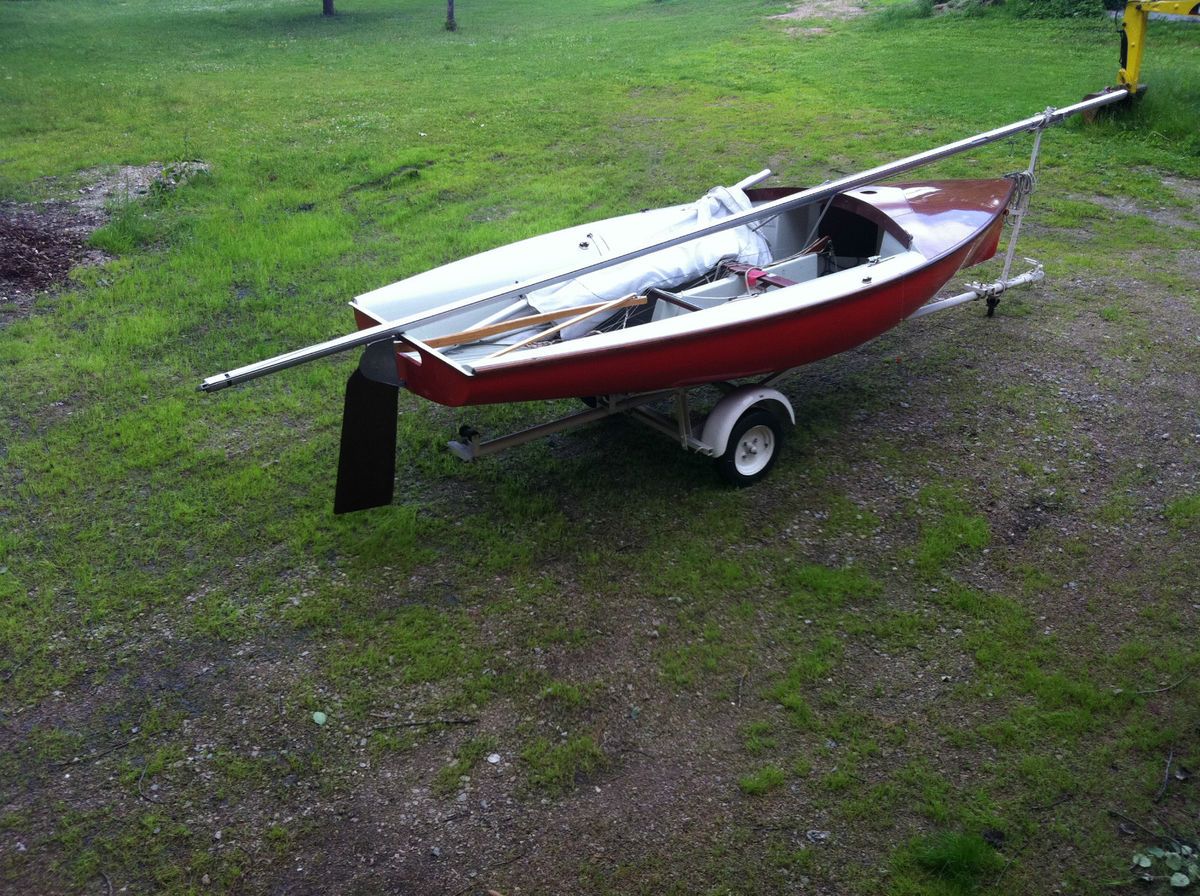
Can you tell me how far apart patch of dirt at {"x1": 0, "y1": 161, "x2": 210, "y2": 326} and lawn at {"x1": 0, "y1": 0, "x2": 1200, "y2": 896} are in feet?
0.75

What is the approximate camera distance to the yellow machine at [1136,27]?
9.36 m

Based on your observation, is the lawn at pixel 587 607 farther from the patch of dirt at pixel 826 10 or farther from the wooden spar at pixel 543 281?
the patch of dirt at pixel 826 10

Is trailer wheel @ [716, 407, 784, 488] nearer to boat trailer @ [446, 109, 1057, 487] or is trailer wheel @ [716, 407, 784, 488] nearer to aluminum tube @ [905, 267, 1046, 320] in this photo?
boat trailer @ [446, 109, 1057, 487]

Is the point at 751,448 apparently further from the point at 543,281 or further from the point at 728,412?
the point at 543,281

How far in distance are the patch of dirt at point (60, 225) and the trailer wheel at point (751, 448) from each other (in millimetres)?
5745

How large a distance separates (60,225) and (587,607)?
745 centimetres

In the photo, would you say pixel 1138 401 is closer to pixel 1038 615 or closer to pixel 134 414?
pixel 1038 615

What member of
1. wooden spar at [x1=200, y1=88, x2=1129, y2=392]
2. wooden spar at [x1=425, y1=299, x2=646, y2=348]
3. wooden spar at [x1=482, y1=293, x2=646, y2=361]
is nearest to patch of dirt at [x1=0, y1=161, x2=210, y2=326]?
wooden spar at [x1=200, y1=88, x2=1129, y2=392]

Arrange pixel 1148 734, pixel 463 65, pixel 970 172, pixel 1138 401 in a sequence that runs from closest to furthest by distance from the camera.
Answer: pixel 1148 734 → pixel 1138 401 → pixel 970 172 → pixel 463 65

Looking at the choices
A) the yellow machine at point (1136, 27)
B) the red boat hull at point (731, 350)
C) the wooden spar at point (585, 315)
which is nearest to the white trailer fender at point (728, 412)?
the red boat hull at point (731, 350)

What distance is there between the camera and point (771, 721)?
3.94m

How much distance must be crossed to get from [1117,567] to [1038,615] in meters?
0.60

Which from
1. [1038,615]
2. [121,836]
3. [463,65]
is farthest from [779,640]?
[463,65]

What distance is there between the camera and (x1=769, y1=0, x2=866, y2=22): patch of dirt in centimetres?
1805
